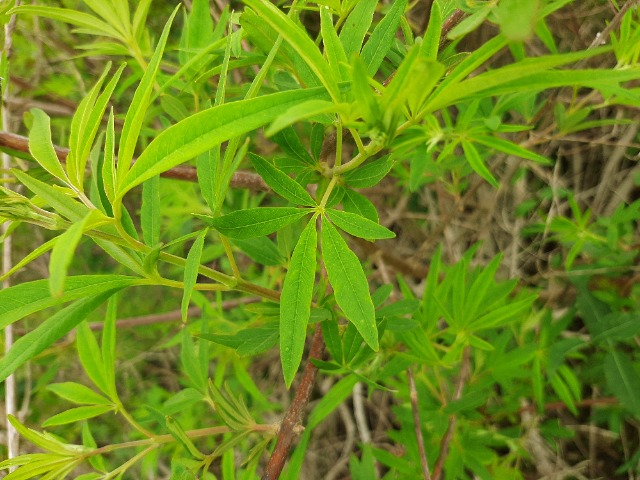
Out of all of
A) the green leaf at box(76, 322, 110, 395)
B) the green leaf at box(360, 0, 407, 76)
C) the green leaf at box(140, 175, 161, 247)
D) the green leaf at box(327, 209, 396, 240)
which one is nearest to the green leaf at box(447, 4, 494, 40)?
the green leaf at box(360, 0, 407, 76)

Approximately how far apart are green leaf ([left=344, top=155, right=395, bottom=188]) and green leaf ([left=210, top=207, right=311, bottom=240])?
0.35 ft

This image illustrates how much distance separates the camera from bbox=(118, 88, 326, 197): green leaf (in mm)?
427

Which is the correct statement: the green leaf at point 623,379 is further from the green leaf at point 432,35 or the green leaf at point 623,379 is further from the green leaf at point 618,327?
the green leaf at point 432,35

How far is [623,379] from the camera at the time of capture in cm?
130

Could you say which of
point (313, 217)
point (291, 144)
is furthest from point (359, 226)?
point (291, 144)

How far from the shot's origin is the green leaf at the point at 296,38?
0.41 meters

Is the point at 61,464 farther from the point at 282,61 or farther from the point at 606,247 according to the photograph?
the point at 606,247

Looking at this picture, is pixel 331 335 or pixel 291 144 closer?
pixel 291 144

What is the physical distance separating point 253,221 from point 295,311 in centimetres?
12

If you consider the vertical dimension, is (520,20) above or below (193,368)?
above

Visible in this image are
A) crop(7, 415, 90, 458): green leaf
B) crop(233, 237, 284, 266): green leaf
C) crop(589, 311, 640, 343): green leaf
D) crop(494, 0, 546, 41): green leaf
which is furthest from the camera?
crop(589, 311, 640, 343): green leaf

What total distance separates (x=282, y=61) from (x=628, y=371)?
123 centimetres

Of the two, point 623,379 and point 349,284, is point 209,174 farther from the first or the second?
point 623,379

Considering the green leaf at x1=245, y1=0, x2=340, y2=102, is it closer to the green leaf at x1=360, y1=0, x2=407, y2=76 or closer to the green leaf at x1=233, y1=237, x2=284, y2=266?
the green leaf at x1=360, y1=0, x2=407, y2=76
